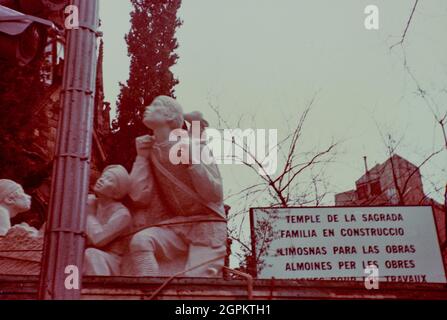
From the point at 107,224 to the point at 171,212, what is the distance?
0.57 m

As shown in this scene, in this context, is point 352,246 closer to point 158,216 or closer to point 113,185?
point 158,216

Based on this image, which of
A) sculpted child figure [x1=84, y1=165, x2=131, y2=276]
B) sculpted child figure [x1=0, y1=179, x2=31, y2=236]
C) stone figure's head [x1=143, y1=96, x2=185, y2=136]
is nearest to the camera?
sculpted child figure [x1=84, y1=165, x2=131, y2=276]

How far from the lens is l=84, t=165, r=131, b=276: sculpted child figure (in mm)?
5457

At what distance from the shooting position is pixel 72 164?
121 inches

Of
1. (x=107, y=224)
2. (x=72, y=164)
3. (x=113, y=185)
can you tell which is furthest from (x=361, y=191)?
(x=72, y=164)

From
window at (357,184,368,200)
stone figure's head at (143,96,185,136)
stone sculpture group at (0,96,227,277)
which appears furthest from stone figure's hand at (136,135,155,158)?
window at (357,184,368,200)

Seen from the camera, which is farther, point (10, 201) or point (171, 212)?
point (10, 201)

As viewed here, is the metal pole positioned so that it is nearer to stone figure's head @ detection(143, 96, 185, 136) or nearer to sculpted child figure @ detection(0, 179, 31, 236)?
stone figure's head @ detection(143, 96, 185, 136)

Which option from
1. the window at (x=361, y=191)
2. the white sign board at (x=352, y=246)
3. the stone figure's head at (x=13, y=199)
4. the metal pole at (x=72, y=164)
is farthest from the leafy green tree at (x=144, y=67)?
the metal pole at (x=72, y=164)

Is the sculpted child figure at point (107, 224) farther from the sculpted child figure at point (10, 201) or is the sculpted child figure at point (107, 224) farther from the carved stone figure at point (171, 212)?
the sculpted child figure at point (10, 201)

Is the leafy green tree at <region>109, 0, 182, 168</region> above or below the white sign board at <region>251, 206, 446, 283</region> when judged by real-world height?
above

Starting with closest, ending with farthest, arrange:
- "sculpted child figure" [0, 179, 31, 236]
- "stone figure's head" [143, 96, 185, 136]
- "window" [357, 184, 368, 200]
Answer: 1. "stone figure's head" [143, 96, 185, 136]
2. "sculpted child figure" [0, 179, 31, 236]
3. "window" [357, 184, 368, 200]

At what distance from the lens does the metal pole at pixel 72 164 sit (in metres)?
2.85
